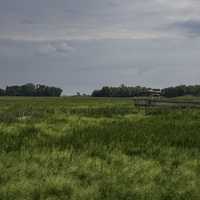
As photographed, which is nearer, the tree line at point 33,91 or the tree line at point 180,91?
the tree line at point 180,91

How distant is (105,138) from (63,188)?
6970 mm

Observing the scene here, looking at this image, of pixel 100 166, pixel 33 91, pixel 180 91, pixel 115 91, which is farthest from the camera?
pixel 33 91

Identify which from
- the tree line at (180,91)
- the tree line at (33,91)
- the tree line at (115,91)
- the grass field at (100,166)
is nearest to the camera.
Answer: the grass field at (100,166)

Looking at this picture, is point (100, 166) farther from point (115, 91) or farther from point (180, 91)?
point (115, 91)

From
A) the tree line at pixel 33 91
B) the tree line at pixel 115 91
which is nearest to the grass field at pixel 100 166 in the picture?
the tree line at pixel 115 91

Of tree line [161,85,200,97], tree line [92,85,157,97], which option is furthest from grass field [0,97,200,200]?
tree line [92,85,157,97]

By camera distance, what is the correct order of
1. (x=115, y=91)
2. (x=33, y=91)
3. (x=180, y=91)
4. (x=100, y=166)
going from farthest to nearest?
(x=33, y=91) < (x=115, y=91) < (x=180, y=91) < (x=100, y=166)

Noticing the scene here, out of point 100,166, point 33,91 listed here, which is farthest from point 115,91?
point 100,166

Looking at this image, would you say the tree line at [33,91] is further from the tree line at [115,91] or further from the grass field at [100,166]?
the grass field at [100,166]

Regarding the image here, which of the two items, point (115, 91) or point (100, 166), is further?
point (115, 91)

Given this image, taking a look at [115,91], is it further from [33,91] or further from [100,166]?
[100,166]

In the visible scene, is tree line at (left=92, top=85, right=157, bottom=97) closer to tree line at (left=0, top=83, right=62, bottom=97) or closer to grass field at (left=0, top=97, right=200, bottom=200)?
tree line at (left=0, top=83, right=62, bottom=97)

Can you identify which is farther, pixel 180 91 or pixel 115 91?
pixel 115 91

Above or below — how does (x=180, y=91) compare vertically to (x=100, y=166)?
above
